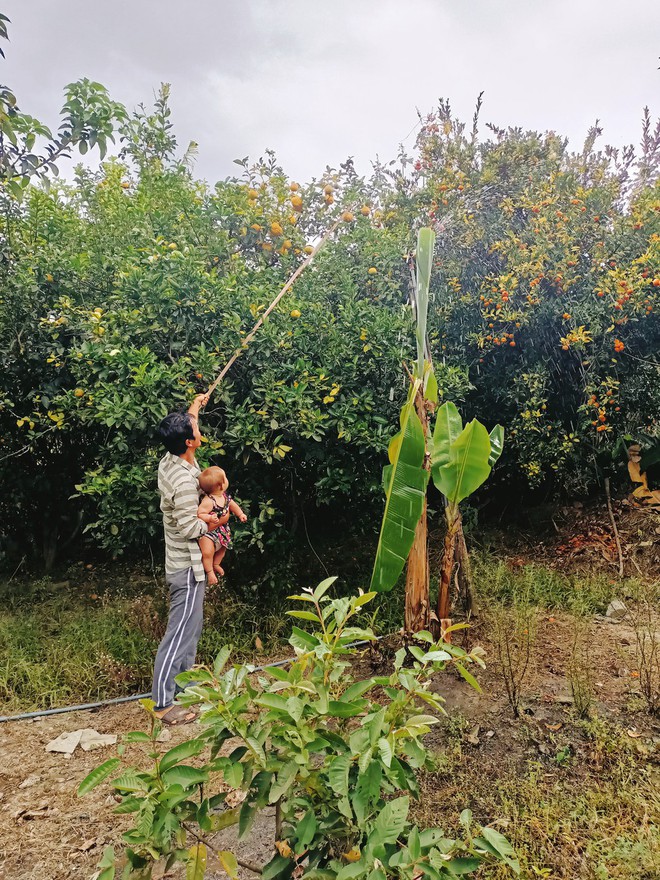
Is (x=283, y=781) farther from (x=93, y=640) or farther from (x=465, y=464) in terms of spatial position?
(x=93, y=640)

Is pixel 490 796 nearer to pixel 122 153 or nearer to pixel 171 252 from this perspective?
pixel 171 252

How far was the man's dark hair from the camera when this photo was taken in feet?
11.4

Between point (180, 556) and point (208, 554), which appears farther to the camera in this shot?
point (208, 554)

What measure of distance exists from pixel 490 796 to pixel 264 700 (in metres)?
1.54

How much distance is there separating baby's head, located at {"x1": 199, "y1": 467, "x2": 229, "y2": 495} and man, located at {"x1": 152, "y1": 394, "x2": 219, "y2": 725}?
5 cm

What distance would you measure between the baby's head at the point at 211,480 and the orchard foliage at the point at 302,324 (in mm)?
602

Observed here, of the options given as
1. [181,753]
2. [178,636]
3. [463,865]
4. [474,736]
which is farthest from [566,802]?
[178,636]

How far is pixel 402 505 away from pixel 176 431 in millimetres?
1398

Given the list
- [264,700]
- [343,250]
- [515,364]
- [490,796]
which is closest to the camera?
[264,700]

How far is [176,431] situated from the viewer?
3459 millimetres

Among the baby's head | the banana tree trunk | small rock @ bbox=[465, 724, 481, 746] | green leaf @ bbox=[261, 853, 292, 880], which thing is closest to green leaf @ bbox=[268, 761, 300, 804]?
green leaf @ bbox=[261, 853, 292, 880]

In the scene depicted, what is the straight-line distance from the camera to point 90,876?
92.8 inches

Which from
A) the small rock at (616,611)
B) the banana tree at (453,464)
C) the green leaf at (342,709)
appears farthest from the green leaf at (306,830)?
the small rock at (616,611)

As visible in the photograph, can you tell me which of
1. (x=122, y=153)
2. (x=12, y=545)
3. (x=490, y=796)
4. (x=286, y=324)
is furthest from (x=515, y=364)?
(x=12, y=545)
